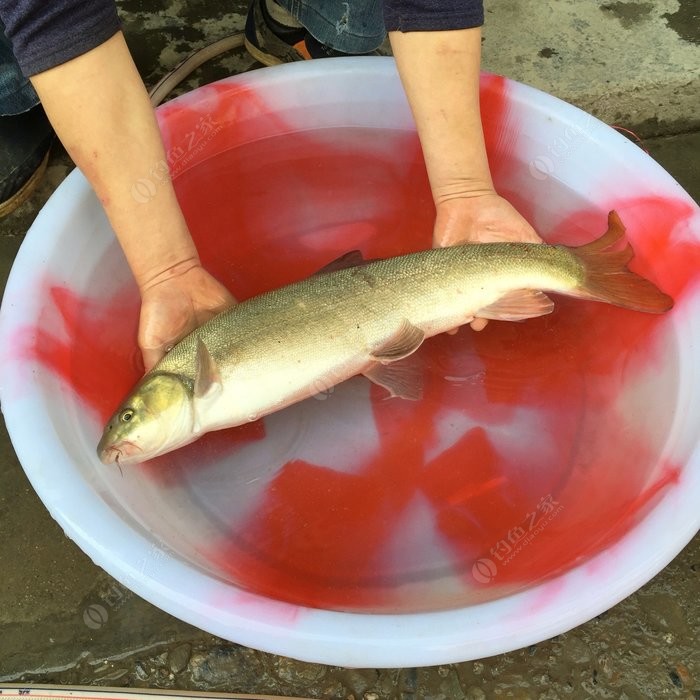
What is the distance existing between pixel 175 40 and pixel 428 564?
7.27 ft

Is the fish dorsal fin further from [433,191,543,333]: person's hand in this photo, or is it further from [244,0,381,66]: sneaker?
[244,0,381,66]: sneaker

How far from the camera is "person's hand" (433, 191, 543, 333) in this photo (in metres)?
1.93

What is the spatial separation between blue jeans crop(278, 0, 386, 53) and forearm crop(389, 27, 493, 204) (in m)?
0.59

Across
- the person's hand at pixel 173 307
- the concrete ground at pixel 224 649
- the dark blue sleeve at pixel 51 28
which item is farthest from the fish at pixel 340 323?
the dark blue sleeve at pixel 51 28

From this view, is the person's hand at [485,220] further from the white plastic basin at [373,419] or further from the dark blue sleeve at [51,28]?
the dark blue sleeve at [51,28]

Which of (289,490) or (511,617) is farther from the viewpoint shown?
(289,490)

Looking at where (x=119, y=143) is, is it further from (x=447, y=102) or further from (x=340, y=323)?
(x=447, y=102)

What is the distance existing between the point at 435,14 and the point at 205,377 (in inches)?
41.0

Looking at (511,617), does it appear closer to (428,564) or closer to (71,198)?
(428,564)

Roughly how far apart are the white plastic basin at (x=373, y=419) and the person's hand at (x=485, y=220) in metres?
0.31

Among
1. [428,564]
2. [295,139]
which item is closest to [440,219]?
[295,139]

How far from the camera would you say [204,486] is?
6.18 ft

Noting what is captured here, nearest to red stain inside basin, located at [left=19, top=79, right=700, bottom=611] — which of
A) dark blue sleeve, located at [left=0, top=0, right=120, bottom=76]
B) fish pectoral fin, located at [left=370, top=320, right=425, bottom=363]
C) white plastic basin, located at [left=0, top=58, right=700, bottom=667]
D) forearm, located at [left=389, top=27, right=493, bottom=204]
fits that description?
white plastic basin, located at [left=0, top=58, right=700, bottom=667]

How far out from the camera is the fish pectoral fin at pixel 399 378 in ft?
6.07
